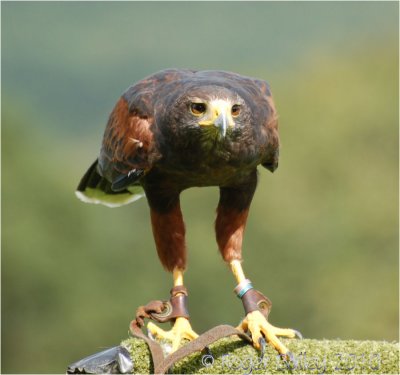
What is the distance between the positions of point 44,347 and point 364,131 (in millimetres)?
12723

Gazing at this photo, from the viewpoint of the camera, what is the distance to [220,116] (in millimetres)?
4891

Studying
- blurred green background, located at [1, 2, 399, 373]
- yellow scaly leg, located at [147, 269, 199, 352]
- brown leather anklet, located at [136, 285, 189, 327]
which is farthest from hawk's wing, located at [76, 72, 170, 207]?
blurred green background, located at [1, 2, 399, 373]

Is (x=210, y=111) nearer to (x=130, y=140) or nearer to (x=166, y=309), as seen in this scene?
(x=130, y=140)

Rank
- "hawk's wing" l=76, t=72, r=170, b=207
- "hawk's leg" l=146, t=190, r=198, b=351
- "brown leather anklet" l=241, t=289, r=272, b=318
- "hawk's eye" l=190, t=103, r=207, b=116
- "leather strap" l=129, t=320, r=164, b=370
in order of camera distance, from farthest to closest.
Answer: "hawk's leg" l=146, t=190, r=198, b=351, "hawk's wing" l=76, t=72, r=170, b=207, "brown leather anklet" l=241, t=289, r=272, b=318, "hawk's eye" l=190, t=103, r=207, b=116, "leather strap" l=129, t=320, r=164, b=370

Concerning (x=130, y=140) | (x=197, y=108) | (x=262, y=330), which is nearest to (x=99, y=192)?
(x=130, y=140)

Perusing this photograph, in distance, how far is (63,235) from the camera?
26.0 m

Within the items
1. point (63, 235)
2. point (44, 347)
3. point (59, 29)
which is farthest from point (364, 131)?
point (59, 29)

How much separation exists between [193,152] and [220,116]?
0.37 meters

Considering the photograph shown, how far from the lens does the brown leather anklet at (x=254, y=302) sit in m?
5.22

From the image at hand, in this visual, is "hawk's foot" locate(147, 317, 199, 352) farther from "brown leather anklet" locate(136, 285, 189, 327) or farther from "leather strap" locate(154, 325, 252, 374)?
"leather strap" locate(154, 325, 252, 374)


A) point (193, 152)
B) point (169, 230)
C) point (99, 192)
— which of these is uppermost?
point (99, 192)

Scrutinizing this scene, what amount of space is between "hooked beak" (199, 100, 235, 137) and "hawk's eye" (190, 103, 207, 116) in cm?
10

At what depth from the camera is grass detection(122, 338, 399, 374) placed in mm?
4605

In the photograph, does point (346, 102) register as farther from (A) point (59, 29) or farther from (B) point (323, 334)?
(A) point (59, 29)
